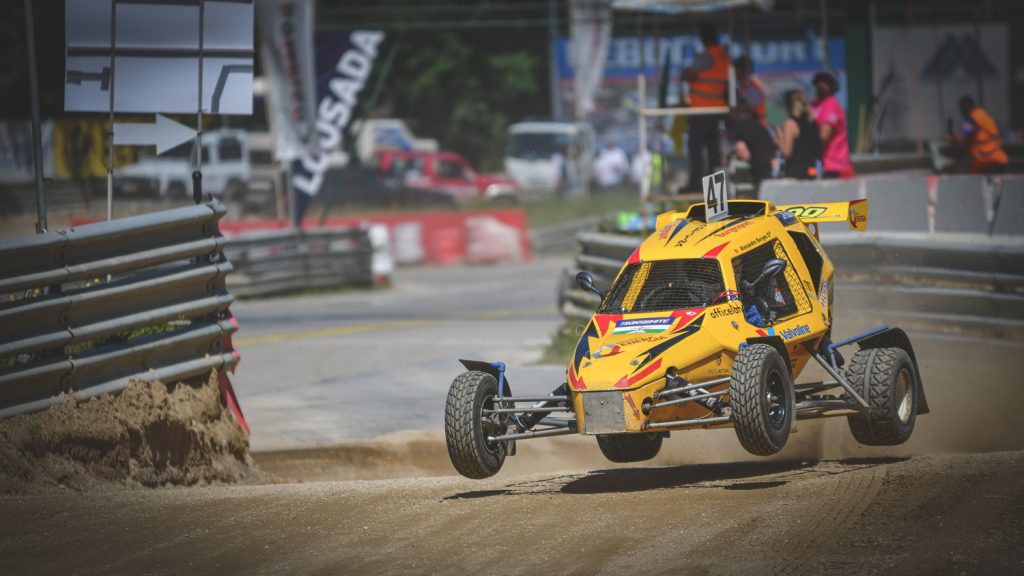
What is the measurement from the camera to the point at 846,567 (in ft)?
20.0

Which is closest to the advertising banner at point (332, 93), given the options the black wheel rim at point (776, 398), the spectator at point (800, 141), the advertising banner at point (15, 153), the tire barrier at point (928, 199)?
the advertising banner at point (15, 153)

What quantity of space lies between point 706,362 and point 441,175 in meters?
32.9

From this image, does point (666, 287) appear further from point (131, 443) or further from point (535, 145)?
point (535, 145)

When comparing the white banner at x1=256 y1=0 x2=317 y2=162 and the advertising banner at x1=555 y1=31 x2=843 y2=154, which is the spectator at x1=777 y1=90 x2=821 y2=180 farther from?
the advertising banner at x1=555 y1=31 x2=843 y2=154

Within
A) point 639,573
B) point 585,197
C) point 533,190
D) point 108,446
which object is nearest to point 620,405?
point 639,573

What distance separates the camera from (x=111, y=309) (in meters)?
9.30

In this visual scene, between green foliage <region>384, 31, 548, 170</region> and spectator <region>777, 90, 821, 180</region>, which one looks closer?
spectator <region>777, 90, 821, 180</region>

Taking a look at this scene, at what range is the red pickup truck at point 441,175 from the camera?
39656mm

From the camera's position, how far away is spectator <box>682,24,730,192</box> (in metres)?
16.5

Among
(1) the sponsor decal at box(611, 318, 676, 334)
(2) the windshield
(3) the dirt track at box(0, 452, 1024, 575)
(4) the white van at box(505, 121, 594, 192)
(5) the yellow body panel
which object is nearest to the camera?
(3) the dirt track at box(0, 452, 1024, 575)

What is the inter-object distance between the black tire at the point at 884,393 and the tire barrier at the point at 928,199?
4.59 meters

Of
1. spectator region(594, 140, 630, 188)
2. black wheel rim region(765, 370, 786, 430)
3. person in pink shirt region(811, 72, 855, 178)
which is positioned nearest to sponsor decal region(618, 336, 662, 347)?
black wheel rim region(765, 370, 786, 430)

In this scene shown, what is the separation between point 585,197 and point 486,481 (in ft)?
98.7

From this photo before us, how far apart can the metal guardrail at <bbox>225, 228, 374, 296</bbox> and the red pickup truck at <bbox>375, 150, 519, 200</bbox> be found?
36.7 feet
